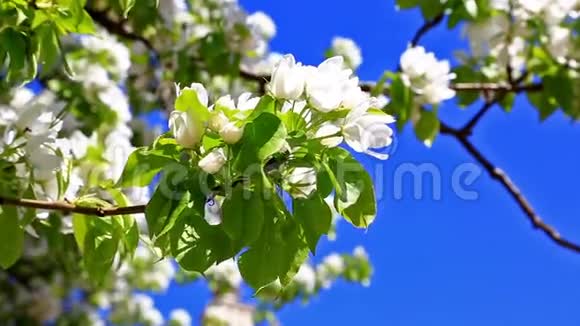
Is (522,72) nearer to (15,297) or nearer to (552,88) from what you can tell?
(552,88)

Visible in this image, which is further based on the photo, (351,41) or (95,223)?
(351,41)

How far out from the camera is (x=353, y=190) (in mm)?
797

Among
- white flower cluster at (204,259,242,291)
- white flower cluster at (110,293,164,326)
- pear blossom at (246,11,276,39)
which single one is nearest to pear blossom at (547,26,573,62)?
pear blossom at (246,11,276,39)

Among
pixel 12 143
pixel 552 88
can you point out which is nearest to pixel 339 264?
pixel 552 88

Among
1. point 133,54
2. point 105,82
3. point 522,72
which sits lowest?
point 105,82

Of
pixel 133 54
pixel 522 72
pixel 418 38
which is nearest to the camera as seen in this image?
pixel 418 38

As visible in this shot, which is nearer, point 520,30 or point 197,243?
point 197,243

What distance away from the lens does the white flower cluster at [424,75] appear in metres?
1.68

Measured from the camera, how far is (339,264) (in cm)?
396

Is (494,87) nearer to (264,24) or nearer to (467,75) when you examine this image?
(467,75)

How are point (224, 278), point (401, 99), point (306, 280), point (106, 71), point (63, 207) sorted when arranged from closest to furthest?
point (63, 207), point (401, 99), point (106, 71), point (306, 280), point (224, 278)

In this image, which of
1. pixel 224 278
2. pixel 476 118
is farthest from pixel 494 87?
Result: pixel 224 278

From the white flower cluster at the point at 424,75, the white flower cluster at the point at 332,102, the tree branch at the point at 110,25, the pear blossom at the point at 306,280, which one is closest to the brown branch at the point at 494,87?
the white flower cluster at the point at 424,75

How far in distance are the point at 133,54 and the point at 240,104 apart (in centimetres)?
187
